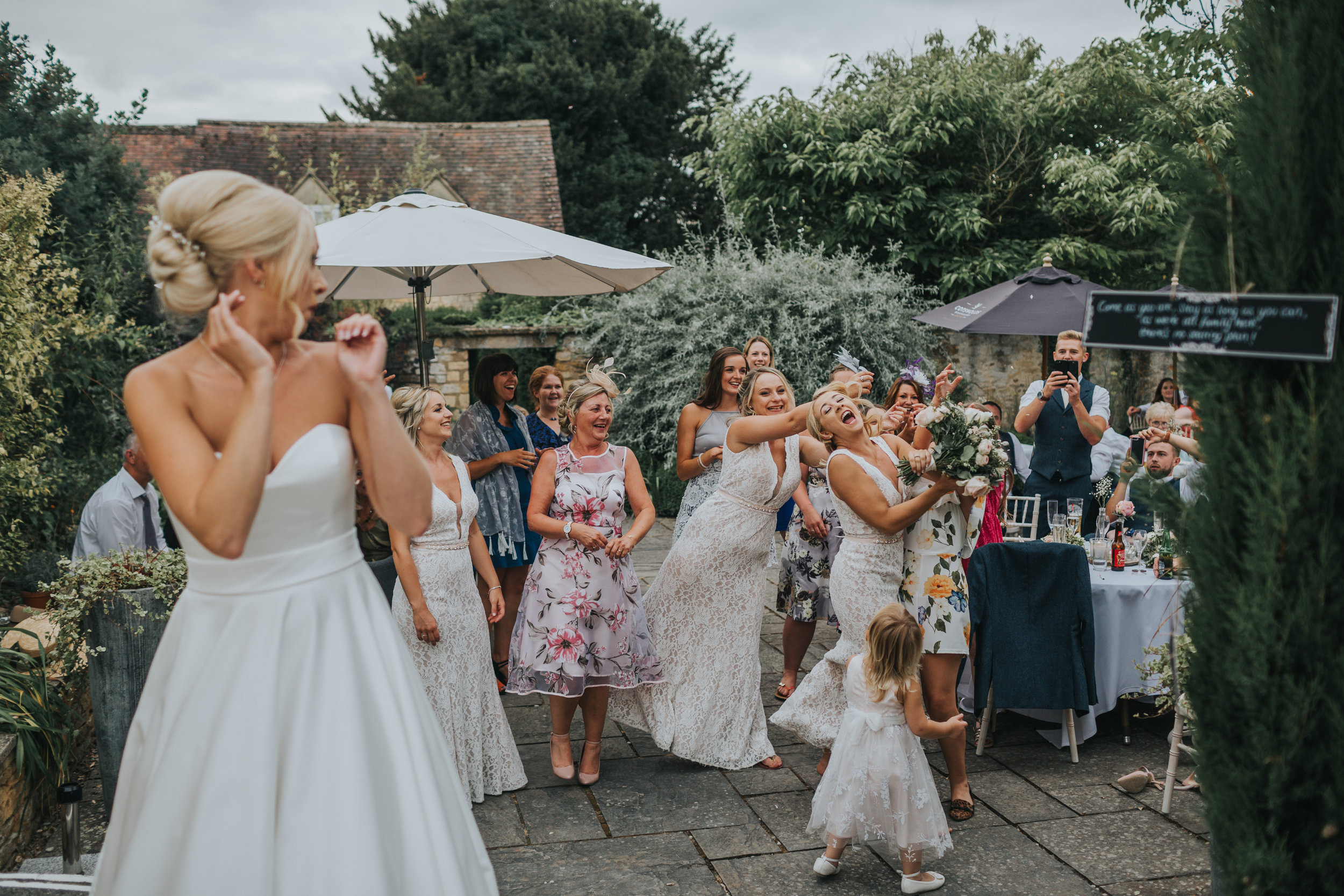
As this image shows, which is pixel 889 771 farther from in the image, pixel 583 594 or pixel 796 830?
pixel 583 594

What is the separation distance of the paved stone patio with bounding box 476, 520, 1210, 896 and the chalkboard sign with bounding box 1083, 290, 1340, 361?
220cm

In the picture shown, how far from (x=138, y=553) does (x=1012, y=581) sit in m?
3.90

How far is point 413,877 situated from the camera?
1.75m

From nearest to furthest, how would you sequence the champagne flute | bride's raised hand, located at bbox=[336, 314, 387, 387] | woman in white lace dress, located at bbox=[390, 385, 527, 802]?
bride's raised hand, located at bbox=[336, 314, 387, 387] → woman in white lace dress, located at bbox=[390, 385, 527, 802] → the champagne flute

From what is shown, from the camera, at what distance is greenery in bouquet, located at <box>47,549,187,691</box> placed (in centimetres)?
379

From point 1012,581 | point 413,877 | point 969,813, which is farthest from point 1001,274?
point 413,877

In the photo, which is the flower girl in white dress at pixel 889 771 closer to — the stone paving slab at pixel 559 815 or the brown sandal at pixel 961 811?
the brown sandal at pixel 961 811

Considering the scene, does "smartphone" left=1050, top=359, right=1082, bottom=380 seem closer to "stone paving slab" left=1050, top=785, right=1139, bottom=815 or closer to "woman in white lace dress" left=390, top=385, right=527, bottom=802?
"stone paving slab" left=1050, top=785, right=1139, bottom=815

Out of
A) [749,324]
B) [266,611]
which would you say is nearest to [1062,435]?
[266,611]

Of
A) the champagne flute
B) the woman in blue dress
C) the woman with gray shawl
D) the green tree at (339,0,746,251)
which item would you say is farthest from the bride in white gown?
the green tree at (339,0,746,251)

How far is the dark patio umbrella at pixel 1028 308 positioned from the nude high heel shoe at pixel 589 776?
437cm

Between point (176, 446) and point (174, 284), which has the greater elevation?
point (174, 284)

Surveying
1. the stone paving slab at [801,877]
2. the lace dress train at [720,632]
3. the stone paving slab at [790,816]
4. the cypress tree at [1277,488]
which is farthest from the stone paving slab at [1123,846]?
the cypress tree at [1277,488]

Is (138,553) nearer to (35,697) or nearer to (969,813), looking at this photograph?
(35,697)
